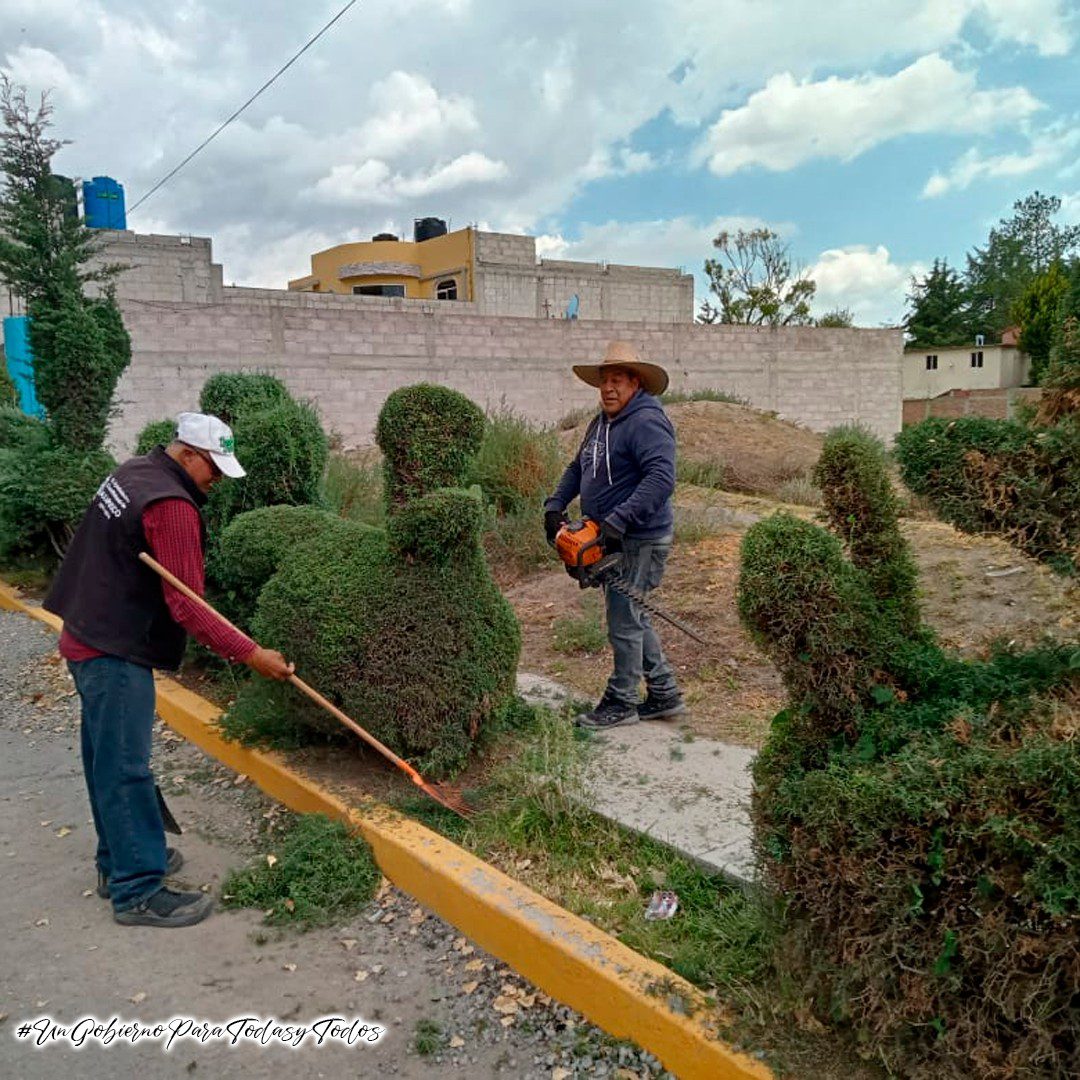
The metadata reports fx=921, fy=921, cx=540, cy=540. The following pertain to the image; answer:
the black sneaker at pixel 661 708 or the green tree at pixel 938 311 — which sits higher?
the green tree at pixel 938 311

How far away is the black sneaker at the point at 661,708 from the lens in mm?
4773

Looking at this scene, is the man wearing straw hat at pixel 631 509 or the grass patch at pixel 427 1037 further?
the man wearing straw hat at pixel 631 509

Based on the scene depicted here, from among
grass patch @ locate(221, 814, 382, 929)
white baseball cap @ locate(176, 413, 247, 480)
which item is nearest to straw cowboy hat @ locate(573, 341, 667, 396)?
white baseball cap @ locate(176, 413, 247, 480)

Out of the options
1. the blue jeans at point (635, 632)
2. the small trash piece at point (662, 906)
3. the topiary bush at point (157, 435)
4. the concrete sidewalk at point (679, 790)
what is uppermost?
the topiary bush at point (157, 435)

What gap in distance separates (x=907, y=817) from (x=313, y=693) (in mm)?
2378

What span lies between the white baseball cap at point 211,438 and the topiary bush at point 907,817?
2140mm

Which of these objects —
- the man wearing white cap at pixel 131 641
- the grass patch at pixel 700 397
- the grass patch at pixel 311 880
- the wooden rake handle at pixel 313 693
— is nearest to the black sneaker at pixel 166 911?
the man wearing white cap at pixel 131 641

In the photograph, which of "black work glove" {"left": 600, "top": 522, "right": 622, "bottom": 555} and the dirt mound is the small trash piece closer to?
"black work glove" {"left": 600, "top": 522, "right": 622, "bottom": 555}

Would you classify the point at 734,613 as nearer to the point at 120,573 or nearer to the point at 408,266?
the point at 120,573

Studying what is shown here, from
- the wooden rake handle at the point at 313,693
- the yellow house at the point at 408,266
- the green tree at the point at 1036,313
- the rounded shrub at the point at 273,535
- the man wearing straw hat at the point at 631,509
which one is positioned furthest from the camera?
the yellow house at the point at 408,266

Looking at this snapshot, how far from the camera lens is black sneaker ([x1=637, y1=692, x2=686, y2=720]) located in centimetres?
477

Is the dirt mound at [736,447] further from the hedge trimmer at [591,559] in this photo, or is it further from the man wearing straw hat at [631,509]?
the hedge trimmer at [591,559]

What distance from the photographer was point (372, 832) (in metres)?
3.65

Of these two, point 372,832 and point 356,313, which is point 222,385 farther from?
point 356,313
